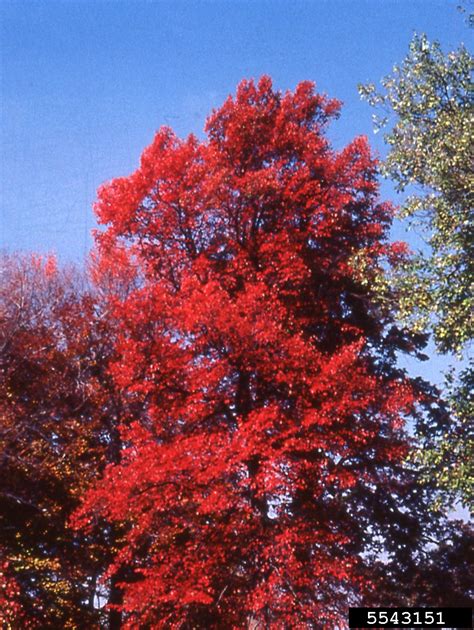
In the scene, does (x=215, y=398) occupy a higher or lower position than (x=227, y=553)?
higher

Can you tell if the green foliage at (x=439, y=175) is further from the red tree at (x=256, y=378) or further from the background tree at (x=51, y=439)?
the background tree at (x=51, y=439)

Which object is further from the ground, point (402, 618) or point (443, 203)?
point (443, 203)

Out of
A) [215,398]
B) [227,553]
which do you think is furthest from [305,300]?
[227,553]

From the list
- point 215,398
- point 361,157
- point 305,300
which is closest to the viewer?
point 215,398

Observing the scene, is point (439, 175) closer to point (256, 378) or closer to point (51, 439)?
point (256, 378)

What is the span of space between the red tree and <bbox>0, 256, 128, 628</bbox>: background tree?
7.96ft

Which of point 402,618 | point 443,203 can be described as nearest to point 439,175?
point 443,203

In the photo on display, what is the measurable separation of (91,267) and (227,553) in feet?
54.0

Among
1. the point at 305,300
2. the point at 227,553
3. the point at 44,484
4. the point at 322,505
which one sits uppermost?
the point at 305,300

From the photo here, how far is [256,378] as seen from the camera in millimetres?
21031

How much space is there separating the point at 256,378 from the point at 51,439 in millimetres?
11058

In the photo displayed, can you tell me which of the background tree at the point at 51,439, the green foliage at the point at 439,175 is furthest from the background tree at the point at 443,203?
the background tree at the point at 51,439

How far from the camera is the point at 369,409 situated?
21.6 meters

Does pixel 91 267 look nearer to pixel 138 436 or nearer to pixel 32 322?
pixel 32 322
